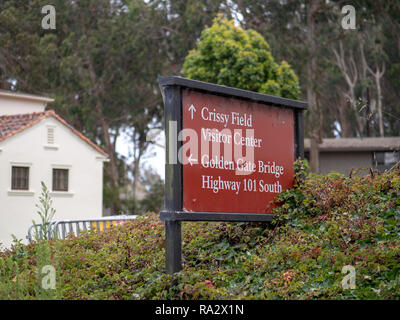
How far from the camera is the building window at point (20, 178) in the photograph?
25.3 m

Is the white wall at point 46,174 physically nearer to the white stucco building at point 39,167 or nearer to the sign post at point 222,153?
the white stucco building at point 39,167

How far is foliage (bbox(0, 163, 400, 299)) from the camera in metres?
5.92

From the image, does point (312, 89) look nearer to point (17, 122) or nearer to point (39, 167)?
point (39, 167)

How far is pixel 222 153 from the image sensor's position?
6848mm

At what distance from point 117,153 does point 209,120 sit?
43714 mm

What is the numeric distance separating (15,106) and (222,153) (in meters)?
24.1

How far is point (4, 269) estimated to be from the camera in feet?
24.4

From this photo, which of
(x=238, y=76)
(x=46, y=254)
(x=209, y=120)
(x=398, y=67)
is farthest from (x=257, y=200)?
(x=398, y=67)

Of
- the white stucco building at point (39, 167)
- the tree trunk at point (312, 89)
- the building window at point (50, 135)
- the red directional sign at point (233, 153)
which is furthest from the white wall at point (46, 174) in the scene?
the red directional sign at point (233, 153)

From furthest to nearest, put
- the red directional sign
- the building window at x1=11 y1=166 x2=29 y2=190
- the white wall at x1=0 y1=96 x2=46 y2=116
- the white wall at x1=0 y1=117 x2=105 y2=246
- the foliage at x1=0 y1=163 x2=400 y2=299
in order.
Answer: the white wall at x1=0 y1=96 x2=46 y2=116 < the building window at x1=11 y1=166 x2=29 y2=190 < the white wall at x1=0 y1=117 x2=105 y2=246 < the red directional sign < the foliage at x1=0 y1=163 x2=400 y2=299

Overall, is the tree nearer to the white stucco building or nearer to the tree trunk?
the tree trunk

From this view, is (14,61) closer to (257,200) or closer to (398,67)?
(398,67)

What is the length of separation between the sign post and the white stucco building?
1851 cm

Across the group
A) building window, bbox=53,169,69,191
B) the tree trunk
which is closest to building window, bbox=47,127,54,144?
building window, bbox=53,169,69,191
